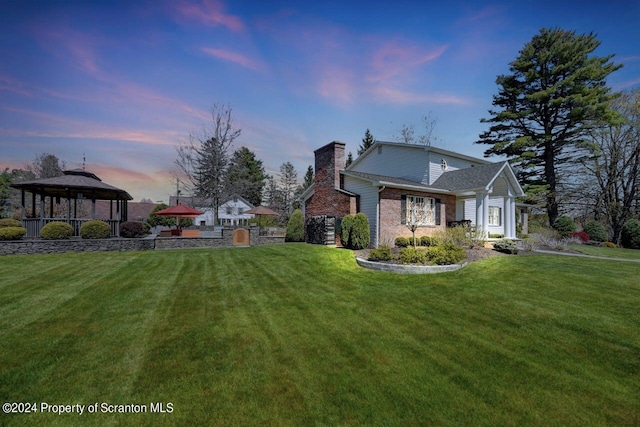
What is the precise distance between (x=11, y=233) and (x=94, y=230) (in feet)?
9.76

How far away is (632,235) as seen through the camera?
63.5ft

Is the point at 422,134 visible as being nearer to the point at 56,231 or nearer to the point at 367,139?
the point at 367,139

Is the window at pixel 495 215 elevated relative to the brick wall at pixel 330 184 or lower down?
lower down

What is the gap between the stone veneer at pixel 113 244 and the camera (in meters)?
12.7

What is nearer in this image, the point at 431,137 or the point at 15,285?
the point at 15,285

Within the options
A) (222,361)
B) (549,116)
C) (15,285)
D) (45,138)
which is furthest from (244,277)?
(549,116)

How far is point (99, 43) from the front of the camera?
10328 mm

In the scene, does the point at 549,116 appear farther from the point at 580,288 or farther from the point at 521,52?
the point at 580,288

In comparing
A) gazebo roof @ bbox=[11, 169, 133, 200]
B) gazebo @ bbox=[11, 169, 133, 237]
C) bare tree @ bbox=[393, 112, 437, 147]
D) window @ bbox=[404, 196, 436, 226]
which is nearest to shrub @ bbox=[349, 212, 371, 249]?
window @ bbox=[404, 196, 436, 226]

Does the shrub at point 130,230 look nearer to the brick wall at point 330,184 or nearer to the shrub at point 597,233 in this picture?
the brick wall at point 330,184

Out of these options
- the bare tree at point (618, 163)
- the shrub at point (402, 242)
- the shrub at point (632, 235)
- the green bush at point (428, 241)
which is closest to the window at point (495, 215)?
the shrub at point (632, 235)

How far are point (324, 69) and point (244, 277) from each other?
9.86 meters

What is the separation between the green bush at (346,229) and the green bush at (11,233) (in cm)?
1532

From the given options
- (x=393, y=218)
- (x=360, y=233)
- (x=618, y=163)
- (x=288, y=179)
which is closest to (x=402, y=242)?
(x=393, y=218)
